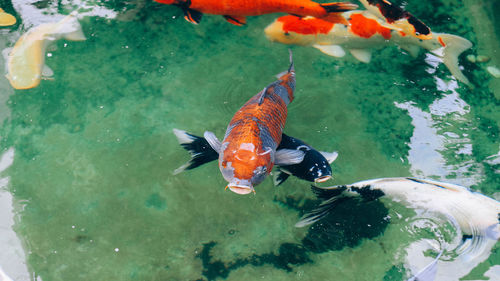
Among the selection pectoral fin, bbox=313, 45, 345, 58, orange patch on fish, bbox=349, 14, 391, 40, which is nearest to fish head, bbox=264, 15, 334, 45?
pectoral fin, bbox=313, 45, 345, 58

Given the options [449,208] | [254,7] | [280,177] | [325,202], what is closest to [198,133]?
[280,177]

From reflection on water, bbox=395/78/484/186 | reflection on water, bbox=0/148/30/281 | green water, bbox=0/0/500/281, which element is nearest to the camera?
reflection on water, bbox=0/148/30/281

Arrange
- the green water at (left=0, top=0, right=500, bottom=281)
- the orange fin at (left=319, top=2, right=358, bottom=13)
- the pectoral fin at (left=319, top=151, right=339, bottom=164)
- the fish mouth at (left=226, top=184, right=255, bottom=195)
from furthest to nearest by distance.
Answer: the orange fin at (left=319, top=2, right=358, bottom=13)
the pectoral fin at (left=319, top=151, right=339, bottom=164)
the green water at (left=0, top=0, right=500, bottom=281)
the fish mouth at (left=226, top=184, right=255, bottom=195)

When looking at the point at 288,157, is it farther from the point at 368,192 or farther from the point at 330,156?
the point at 368,192

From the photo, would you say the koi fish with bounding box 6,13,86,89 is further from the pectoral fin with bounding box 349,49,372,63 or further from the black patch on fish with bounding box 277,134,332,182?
the pectoral fin with bounding box 349,49,372,63

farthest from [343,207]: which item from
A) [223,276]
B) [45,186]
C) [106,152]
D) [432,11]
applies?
[432,11]

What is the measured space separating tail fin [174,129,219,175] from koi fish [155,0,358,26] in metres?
1.35

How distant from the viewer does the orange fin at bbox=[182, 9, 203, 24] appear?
13.3 feet

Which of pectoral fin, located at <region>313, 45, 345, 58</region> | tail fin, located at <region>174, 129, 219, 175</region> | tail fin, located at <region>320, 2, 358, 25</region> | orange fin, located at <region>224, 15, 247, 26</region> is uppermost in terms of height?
tail fin, located at <region>320, 2, 358, 25</region>

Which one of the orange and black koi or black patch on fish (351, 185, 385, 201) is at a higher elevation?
the orange and black koi

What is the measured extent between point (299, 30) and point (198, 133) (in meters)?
1.42

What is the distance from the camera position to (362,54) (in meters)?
4.14

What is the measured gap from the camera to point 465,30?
4.36 m

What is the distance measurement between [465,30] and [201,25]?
2645 mm
